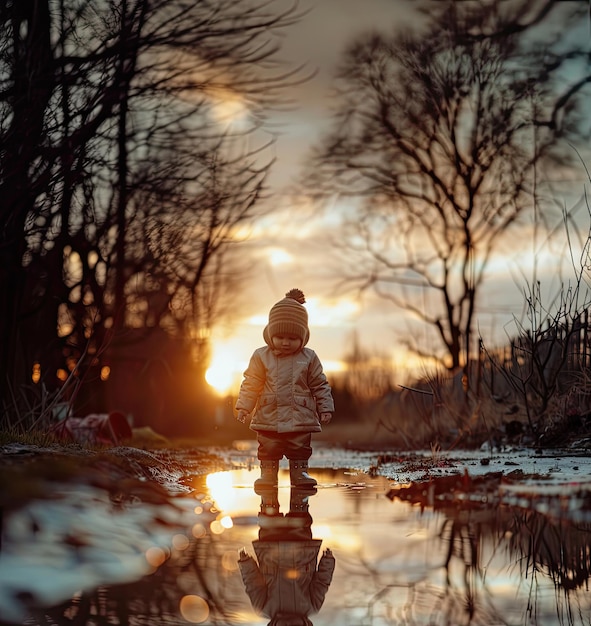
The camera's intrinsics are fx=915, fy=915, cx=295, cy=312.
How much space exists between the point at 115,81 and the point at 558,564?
6.85m

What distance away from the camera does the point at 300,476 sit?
8.84 m

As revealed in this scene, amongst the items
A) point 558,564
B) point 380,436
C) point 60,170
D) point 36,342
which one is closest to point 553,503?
point 558,564

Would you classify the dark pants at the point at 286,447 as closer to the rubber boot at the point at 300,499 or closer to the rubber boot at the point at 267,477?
the rubber boot at the point at 267,477

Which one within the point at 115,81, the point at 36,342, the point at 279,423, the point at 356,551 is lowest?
the point at 356,551

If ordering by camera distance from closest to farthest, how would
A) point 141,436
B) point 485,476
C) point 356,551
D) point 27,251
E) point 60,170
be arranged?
point 356,551 < point 485,476 < point 60,170 < point 27,251 < point 141,436

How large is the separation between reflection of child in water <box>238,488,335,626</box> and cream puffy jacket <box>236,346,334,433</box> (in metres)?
3.37

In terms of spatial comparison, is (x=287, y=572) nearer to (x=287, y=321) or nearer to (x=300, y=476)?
(x=300, y=476)

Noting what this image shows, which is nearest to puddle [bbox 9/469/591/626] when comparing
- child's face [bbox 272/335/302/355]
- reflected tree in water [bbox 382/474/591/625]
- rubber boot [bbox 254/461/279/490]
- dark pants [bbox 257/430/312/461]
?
reflected tree in water [bbox 382/474/591/625]

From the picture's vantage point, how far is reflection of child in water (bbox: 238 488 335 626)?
361 cm

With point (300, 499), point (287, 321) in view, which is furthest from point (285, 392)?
point (300, 499)

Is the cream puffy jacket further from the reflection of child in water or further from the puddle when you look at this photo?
the reflection of child in water

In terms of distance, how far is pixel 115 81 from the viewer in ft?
30.6

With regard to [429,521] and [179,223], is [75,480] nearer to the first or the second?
[429,521]

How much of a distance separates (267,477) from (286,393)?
3.36ft
